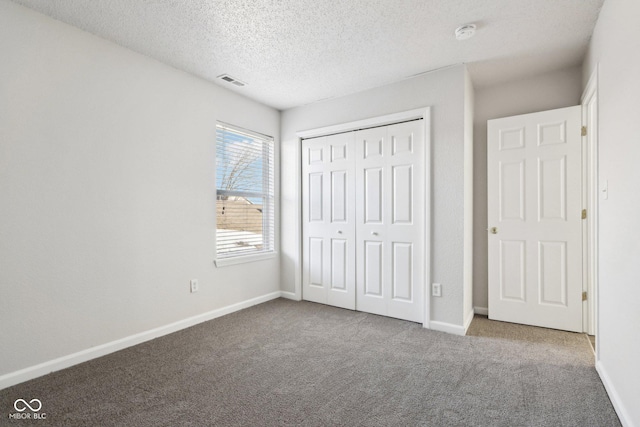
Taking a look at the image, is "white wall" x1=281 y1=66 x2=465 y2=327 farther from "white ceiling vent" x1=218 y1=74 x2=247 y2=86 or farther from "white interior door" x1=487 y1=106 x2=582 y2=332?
"white ceiling vent" x1=218 y1=74 x2=247 y2=86

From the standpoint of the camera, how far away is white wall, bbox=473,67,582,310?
3.14 meters

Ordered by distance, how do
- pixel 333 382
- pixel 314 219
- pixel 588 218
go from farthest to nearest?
pixel 314 219 → pixel 588 218 → pixel 333 382

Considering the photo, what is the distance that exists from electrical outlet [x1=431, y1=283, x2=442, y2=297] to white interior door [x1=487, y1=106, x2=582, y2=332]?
686 millimetres

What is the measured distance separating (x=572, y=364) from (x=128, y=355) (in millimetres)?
3352

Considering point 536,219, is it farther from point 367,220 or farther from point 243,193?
point 243,193

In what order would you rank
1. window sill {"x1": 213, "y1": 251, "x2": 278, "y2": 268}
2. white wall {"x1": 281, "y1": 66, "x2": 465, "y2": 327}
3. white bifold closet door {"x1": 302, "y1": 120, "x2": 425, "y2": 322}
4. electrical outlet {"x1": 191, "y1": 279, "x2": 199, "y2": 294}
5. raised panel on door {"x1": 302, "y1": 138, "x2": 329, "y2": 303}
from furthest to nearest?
raised panel on door {"x1": 302, "y1": 138, "x2": 329, "y2": 303}, window sill {"x1": 213, "y1": 251, "x2": 278, "y2": 268}, white bifold closet door {"x1": 302, "y1": 120, "x2": 425, "y2": 322}, electrical outlet {"x1": 191, "y1": 279, "x2": 199, "y2": 294}, white wall {"x1": 281, "y1": 66, "x2": 465, "y2": 327}

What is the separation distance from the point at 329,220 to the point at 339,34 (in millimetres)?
2032

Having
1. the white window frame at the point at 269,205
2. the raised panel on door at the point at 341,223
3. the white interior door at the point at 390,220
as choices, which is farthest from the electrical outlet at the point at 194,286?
the white interior door at the point at 390,220

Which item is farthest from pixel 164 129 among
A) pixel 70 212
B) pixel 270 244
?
pixel 270 244

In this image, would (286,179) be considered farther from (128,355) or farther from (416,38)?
(128,355)

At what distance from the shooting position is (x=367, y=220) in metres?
3.54

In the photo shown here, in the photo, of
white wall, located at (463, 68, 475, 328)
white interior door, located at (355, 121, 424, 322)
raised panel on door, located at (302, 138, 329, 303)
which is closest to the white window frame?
raised panel on door, located at (302, 138, 329, 303)

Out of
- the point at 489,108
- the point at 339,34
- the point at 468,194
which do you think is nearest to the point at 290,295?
the point at 468,194

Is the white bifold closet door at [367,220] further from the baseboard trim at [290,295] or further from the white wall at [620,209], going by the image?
the white wall at [620,209]
